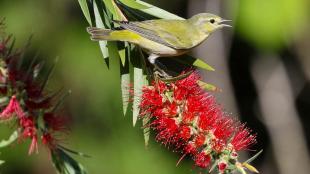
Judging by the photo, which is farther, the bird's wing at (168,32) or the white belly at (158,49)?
the bird's wing at (168,32)

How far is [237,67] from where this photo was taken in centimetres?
723

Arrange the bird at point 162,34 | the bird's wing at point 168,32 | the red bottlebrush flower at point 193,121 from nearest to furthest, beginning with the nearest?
1. the red bottlebrush flower at point 193,121
2. the bird at point 162,34
3. the bird's wing at point 168,32

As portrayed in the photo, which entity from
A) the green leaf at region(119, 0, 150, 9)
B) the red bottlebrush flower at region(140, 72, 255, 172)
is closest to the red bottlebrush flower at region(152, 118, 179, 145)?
the red bottlebrush flower at region(140, 72, 255, 172)

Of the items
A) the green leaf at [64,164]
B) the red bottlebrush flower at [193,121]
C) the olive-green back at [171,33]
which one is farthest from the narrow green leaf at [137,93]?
the green leaf at [64,164]

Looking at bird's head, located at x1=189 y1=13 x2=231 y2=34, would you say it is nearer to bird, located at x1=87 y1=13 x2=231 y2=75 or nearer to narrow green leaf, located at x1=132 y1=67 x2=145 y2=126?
bird, located at x1=87 y1=13 x2=231 y2=75

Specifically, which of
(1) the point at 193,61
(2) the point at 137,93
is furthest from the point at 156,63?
(2) the point at 137,93

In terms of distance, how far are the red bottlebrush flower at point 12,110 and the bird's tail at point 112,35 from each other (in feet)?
2.64

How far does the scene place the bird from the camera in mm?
3252

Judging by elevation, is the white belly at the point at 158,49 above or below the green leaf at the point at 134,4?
below

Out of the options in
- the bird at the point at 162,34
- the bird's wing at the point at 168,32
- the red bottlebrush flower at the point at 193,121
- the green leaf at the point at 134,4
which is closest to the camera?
the red bottlebrush flower at the point at 193,121

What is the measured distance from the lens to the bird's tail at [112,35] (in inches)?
125

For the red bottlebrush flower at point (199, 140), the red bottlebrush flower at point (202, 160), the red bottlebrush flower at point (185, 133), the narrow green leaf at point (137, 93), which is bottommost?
the red bottlebrush flower at point (202, 160)

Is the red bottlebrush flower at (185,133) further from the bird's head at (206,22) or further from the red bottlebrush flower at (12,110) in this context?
the bird's head at (206,22)

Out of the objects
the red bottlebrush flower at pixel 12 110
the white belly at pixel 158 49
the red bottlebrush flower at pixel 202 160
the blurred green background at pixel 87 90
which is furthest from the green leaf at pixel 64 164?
the blurred green background at pixel 87 90
